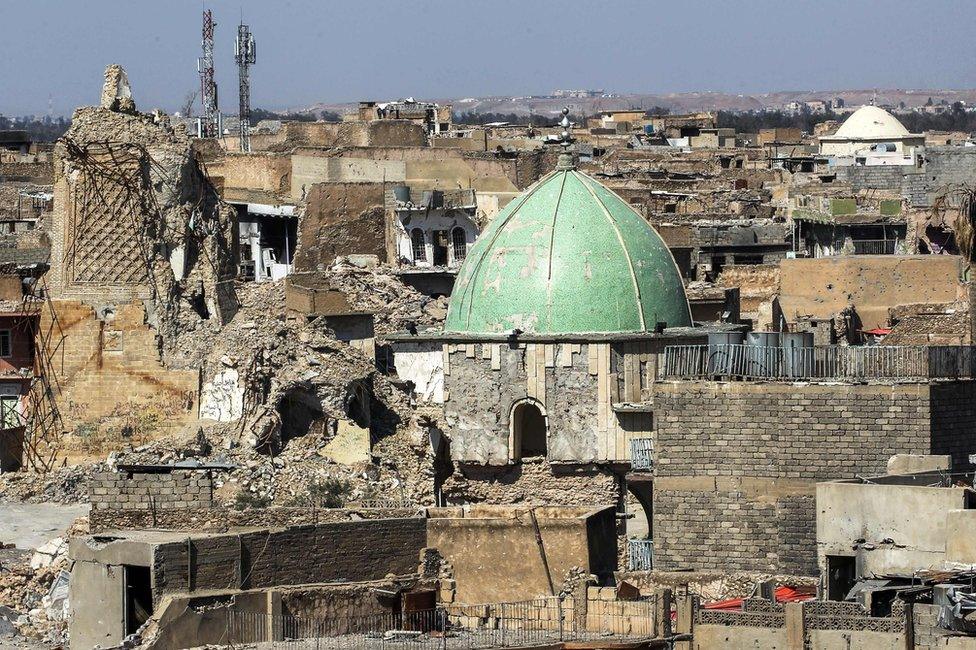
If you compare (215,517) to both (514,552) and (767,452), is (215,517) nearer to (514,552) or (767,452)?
(514,552)

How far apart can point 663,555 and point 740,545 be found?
0.62 meters

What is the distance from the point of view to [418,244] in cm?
4762

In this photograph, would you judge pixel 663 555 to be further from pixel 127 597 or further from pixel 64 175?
pixel 64 175

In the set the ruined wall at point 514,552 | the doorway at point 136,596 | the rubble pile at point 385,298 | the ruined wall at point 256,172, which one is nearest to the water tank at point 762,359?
the ruined wall at point 514,552

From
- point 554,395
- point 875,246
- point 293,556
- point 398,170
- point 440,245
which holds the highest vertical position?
point 398,170

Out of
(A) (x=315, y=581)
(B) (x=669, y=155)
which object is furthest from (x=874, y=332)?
(B) (x=669, y=155)

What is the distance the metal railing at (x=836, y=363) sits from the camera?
22.3 meters

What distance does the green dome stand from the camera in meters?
27.2

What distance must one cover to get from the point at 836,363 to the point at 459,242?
84.4 ft

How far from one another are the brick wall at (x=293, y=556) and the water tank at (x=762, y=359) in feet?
9.51

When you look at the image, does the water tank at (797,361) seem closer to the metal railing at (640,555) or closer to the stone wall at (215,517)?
the metal railing at (640,555)

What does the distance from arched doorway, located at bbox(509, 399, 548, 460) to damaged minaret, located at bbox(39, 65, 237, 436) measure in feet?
25.2

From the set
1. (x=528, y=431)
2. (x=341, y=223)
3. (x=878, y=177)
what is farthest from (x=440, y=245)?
(x=528, y=431)

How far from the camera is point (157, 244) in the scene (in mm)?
36500
